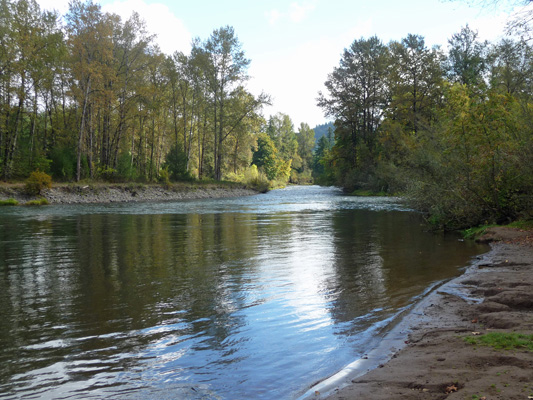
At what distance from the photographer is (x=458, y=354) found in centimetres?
425

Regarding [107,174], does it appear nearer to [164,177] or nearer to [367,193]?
[164,177]

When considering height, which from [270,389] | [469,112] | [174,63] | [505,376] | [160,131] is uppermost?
[174,63]

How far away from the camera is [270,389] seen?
4.11 m

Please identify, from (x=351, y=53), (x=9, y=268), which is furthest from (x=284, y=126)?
(x=9, y=268)

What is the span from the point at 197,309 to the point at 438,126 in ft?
81.7

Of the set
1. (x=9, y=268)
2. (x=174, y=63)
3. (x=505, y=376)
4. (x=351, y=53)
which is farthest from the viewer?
(x=351, y=53)

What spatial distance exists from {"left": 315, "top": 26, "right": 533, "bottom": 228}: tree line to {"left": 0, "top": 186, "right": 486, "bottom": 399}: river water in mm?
2759

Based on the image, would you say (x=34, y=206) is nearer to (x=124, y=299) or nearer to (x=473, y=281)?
(x=124, y=299)

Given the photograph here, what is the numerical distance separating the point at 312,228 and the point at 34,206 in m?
21.6

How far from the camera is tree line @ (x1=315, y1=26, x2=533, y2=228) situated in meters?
14.7

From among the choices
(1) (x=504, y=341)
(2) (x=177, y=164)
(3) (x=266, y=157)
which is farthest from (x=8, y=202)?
(3) (x=266, y=157)

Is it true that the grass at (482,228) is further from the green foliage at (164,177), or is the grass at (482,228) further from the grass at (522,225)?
the green foliage at (164,177)

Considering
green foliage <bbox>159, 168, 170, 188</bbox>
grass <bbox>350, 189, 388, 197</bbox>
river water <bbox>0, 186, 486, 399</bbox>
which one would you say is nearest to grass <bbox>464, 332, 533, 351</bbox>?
river water <bbox>0, 186, 486, 399</bbox>

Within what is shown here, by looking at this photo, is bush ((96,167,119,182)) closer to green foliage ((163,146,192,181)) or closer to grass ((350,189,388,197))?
green foliage ((163,146,192,181))
